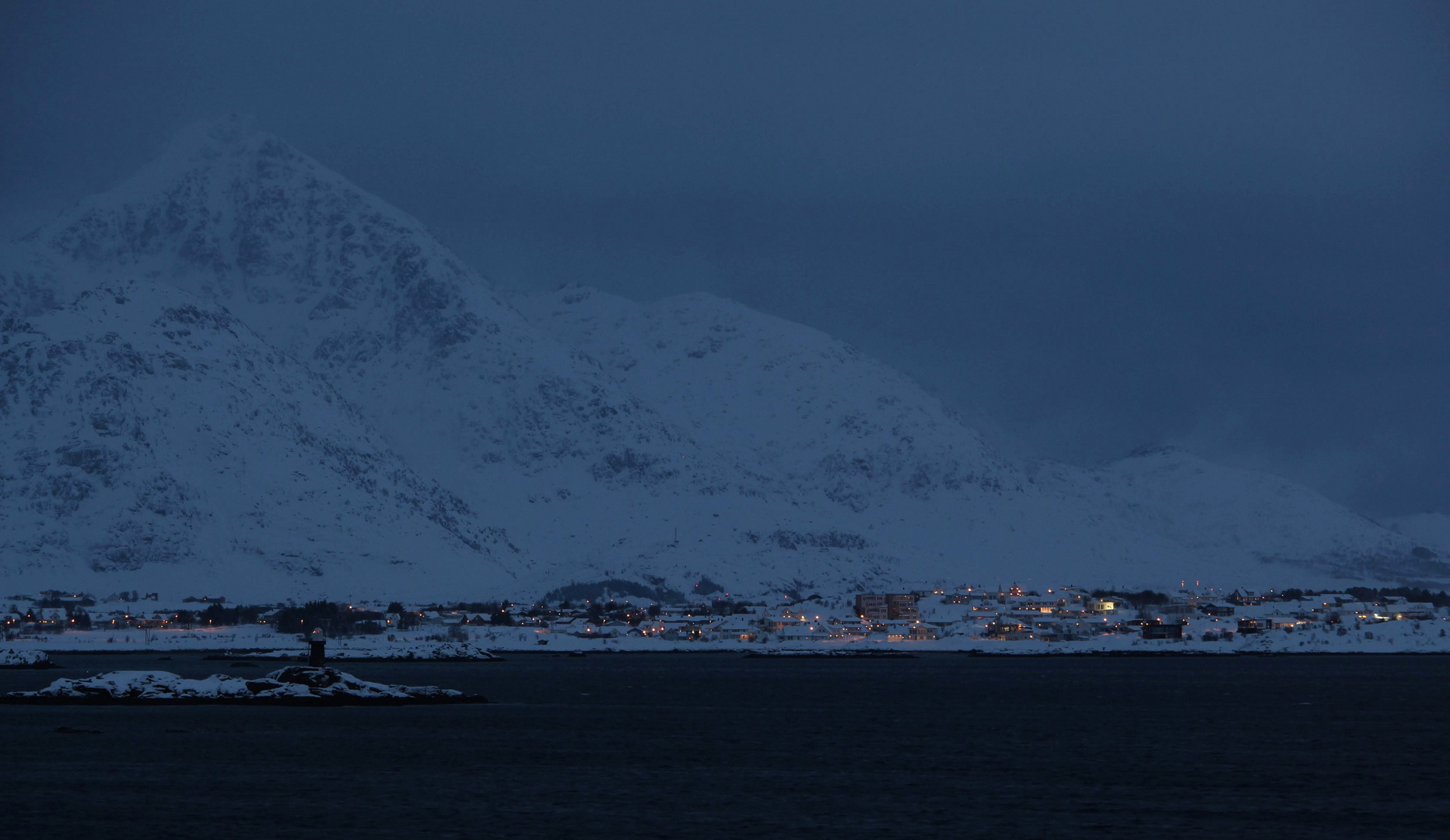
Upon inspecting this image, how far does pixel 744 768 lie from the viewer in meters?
Answer: 83.8

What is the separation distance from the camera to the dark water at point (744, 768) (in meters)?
63.7

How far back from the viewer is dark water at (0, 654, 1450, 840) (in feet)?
209

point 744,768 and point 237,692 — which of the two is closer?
point 744,768

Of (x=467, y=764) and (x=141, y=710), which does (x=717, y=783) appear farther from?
(x=141, y=710)

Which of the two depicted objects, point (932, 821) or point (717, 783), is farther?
point (717, 783)

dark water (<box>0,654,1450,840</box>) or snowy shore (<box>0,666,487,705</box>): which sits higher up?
snowy shore (<box>0,666,487,705</box>)

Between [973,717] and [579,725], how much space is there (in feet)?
89.4

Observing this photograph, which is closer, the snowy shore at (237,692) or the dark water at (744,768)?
the dark water at (744,768)

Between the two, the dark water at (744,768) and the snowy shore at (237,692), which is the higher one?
the snowy shore at (237,692)

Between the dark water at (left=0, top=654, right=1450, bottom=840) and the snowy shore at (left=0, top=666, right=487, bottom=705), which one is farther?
the snowy shore at (left=0, top=666, right=487, bottom=705)

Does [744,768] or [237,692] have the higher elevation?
[237,692]

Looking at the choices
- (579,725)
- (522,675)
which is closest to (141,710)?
(579,725)

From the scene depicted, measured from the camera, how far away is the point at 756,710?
129 m

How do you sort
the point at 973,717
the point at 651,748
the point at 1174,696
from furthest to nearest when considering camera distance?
1. the point at 1174,696
2. the point at 973,717
3. the point at 651,748
